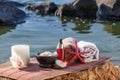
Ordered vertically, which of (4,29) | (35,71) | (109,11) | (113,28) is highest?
(35,71)

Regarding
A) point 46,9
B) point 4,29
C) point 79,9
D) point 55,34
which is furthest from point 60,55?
point 46,9

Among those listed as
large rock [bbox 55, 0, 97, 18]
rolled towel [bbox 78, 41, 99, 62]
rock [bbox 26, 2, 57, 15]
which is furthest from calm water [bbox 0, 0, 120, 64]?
rolled towel [bbox 78, 41, 99, 62]

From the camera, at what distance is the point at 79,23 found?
579 inches

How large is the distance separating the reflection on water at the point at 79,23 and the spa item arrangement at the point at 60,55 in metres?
7.09

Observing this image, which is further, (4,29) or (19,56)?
(4,29)

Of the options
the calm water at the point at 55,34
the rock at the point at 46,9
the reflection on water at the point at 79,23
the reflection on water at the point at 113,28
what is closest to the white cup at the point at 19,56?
the calm water at the point at 55,34

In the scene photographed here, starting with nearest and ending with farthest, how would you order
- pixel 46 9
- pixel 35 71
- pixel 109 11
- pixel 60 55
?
pixel 35 71 < pixel 60 55 < pixel 109 11 < pixel 46 9

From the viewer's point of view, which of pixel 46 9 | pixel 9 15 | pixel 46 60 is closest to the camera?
pixel 46 60

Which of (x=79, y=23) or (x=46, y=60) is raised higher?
(x=46, y=60)

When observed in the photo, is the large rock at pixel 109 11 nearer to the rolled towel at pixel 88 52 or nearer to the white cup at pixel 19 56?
the rolled towel at pixel 88 52

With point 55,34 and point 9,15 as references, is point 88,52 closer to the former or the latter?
point 55,34

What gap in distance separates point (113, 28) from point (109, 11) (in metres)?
2.07

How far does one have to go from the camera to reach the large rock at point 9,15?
14.2 meters

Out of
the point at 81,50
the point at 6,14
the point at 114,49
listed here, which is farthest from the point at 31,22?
the point at 81,50
